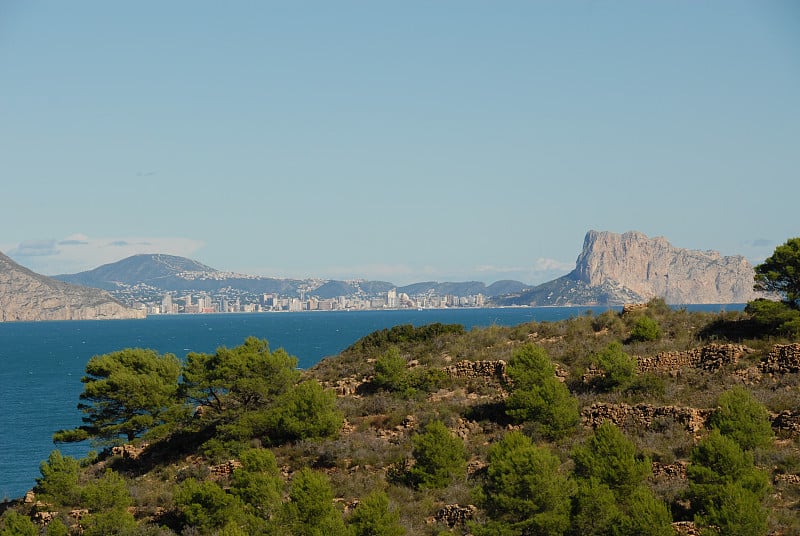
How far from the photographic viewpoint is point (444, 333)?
56.4 m

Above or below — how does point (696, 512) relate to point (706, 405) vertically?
below

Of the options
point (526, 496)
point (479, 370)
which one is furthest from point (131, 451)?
point (526, 496)

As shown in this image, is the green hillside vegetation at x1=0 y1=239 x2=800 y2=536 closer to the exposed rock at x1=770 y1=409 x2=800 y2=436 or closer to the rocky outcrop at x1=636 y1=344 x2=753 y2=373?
the exposed rock at x1=770 y1=409 x2=800 y2=436

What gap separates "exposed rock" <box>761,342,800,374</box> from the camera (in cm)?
3812

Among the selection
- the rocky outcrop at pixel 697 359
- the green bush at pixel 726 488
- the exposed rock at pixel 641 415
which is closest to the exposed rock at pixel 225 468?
the exposed rock at pixel 641 415

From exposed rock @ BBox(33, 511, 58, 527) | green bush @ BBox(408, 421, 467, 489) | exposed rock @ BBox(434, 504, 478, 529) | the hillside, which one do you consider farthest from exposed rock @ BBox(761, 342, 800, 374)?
exposed rock @ BBox(33, 511, 58, 527)

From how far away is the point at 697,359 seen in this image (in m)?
41.4

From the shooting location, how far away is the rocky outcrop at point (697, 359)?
133ft

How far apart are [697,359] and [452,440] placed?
47.7 feet

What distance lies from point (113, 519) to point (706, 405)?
80.3ft

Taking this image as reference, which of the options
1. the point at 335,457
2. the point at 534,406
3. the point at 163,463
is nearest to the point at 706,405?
the point at 534,406

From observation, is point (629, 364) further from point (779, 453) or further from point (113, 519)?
point (113, 519)

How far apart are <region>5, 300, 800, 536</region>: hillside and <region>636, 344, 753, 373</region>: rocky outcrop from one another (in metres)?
0.08

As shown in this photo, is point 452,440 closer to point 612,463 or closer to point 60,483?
point 612,463
